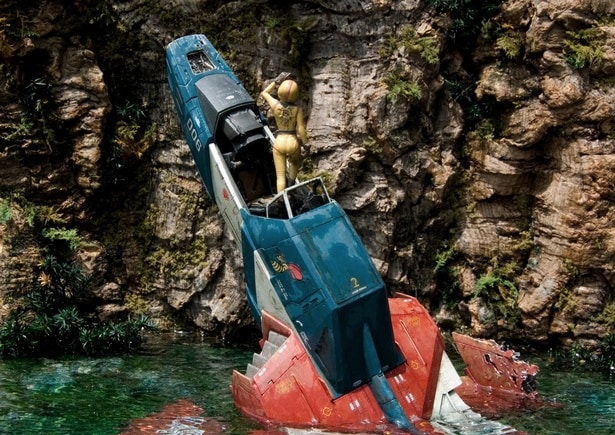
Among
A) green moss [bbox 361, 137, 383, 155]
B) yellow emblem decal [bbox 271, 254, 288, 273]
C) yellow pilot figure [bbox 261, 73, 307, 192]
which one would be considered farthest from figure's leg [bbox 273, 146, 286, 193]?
green moss [bbox 361, 137, 383, 155]

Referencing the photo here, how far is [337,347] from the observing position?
8.31 meters

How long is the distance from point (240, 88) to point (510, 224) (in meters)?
5.50

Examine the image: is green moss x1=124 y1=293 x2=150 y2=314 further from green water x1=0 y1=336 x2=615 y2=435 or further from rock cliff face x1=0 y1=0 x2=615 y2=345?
green water x1=0 y1=336 x2=615 y2=435

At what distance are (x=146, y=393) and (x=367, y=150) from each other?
5627 millimetres

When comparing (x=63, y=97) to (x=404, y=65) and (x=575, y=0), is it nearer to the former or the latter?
(x=404, y=65)

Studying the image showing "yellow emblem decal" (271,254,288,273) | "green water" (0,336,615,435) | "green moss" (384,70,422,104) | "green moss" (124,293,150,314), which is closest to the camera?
"green water" (0,336,615,435)

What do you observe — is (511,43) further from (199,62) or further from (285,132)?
(199,62)

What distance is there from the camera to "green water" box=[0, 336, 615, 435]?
8547 millimetres

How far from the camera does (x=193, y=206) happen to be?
42.6ft

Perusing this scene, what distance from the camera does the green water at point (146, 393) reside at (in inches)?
336

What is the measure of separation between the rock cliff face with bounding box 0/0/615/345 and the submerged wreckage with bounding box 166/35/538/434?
2.95 metres

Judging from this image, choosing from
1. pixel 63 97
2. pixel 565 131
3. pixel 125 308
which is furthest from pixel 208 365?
pixel 565 131

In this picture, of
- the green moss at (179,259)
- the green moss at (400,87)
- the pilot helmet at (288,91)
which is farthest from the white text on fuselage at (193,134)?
the green moss at (400,87)

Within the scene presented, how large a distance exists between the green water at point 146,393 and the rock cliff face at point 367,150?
1.43 meters
